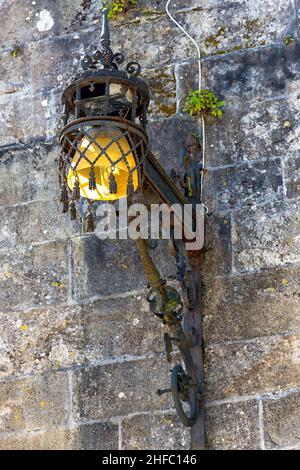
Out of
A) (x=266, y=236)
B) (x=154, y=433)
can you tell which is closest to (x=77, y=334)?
(x=154, y=433)

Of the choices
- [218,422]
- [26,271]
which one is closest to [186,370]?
[218,422]

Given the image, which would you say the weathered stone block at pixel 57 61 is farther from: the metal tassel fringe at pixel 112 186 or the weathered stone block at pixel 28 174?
the metal tassel fringe at pixel 112 186

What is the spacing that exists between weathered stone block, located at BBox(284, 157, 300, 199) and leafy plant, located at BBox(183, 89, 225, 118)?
0.45 meters

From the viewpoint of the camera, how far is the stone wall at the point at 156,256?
13.1ft

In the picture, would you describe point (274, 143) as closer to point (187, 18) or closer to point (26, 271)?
point (187, 18)

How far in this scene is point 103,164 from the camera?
3361 millimetres

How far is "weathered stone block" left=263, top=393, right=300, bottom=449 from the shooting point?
12.5 feet

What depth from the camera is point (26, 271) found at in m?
4.51

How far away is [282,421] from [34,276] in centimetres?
142

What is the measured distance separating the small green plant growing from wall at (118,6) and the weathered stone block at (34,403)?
6.24ft

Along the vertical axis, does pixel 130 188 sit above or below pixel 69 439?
above

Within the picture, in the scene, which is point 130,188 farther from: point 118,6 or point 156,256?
point 118,6

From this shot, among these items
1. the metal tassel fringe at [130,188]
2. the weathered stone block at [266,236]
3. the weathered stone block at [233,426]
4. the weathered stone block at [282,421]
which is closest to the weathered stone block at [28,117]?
the weathered stone block at [266,236]

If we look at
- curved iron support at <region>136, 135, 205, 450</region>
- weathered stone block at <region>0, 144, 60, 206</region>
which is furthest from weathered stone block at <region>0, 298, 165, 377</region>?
weathered stone block at <region>0, 144, 60, 206</region>
